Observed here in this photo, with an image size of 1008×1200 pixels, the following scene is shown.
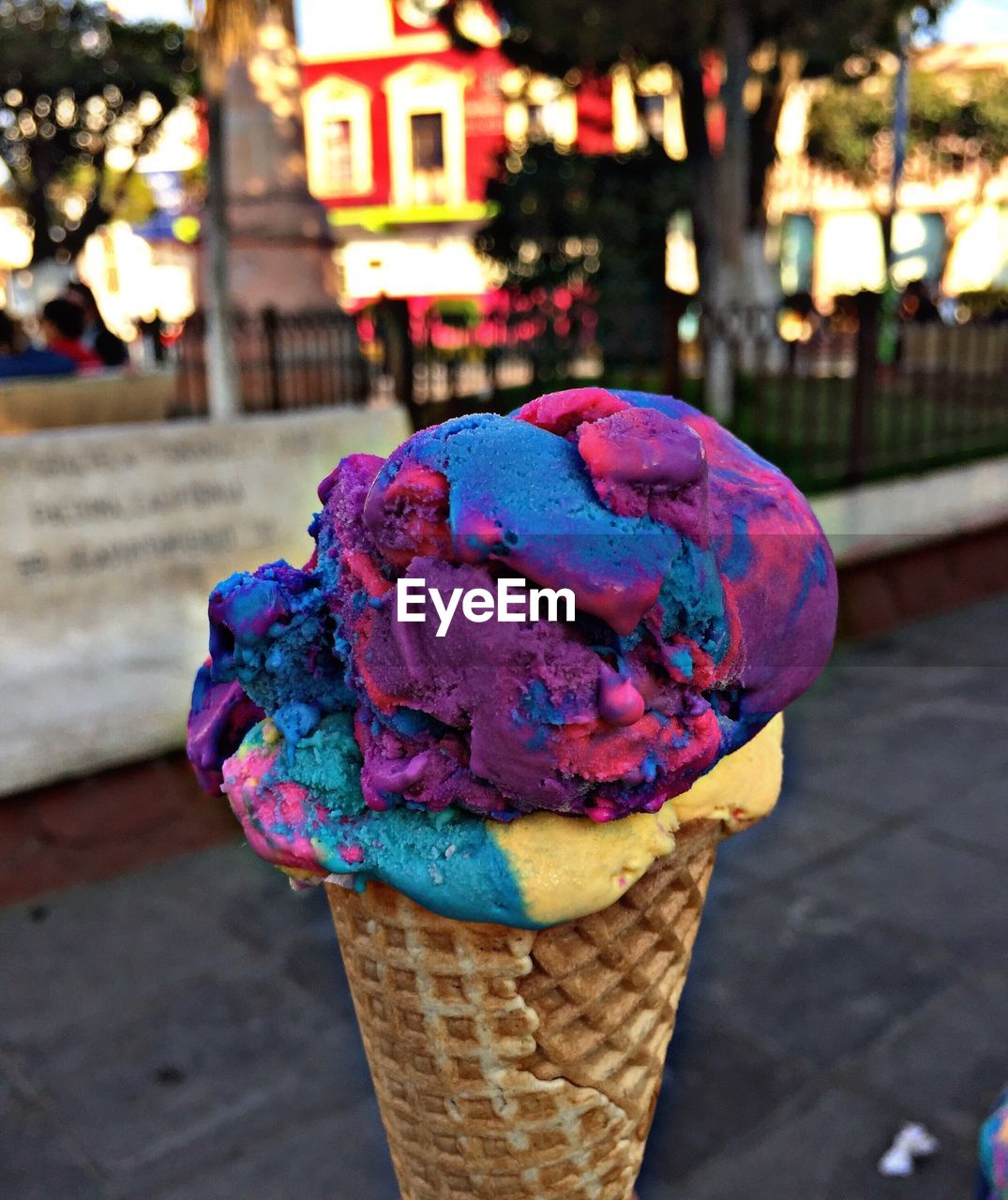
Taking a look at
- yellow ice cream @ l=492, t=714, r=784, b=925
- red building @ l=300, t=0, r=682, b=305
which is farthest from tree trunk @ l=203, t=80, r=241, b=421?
red building @ l=300, t=0, r=682, b=305

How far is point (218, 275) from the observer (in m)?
5.85

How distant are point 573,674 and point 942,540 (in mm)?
7345

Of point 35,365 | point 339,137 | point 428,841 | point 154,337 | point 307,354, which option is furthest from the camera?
point 339,137

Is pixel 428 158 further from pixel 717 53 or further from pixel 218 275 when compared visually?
pixel 218 275

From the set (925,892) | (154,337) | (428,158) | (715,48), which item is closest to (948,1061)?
(925,892)

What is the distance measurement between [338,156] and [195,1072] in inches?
1234

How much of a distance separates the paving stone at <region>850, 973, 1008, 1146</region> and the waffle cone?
5.27ft

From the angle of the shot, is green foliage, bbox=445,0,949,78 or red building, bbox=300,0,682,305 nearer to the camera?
green foliage, bbox=445,0,949,78

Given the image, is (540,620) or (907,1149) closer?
(540,620)

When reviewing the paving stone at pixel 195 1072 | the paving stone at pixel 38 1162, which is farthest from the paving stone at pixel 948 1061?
the paving stone at pixel 38 1162

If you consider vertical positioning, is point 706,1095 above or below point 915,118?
below

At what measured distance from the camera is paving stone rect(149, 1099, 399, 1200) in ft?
8.59

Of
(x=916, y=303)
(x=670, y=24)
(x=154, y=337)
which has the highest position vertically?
(x=670, y=24)

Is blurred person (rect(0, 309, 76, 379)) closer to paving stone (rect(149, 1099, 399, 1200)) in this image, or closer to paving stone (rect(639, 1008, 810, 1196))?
paving stone (rect(149, 1099, 399, 1200))
